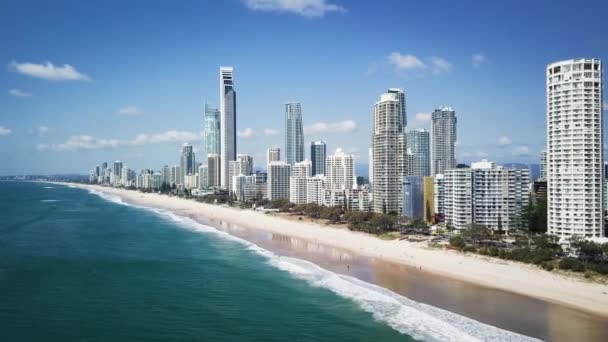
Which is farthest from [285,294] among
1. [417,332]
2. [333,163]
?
[333,163]

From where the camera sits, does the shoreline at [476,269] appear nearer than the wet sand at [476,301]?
No

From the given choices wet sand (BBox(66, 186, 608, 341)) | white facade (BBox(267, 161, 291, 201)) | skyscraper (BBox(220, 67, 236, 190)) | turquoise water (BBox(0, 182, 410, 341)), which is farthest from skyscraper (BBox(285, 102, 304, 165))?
turquoise water (BBox(0, 182, 410, 341))

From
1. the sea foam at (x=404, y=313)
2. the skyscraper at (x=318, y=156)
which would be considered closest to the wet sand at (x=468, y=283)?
the sea foam at (x=404, y=313)

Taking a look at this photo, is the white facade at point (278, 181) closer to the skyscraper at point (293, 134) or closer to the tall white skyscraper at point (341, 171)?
the tall white skyscraper at point (341, 171)

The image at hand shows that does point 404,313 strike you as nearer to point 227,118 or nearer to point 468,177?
point 468,177

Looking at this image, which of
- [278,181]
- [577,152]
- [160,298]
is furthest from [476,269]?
[278,181]

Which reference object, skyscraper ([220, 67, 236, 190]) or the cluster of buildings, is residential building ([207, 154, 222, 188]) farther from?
the cluster of buildings
